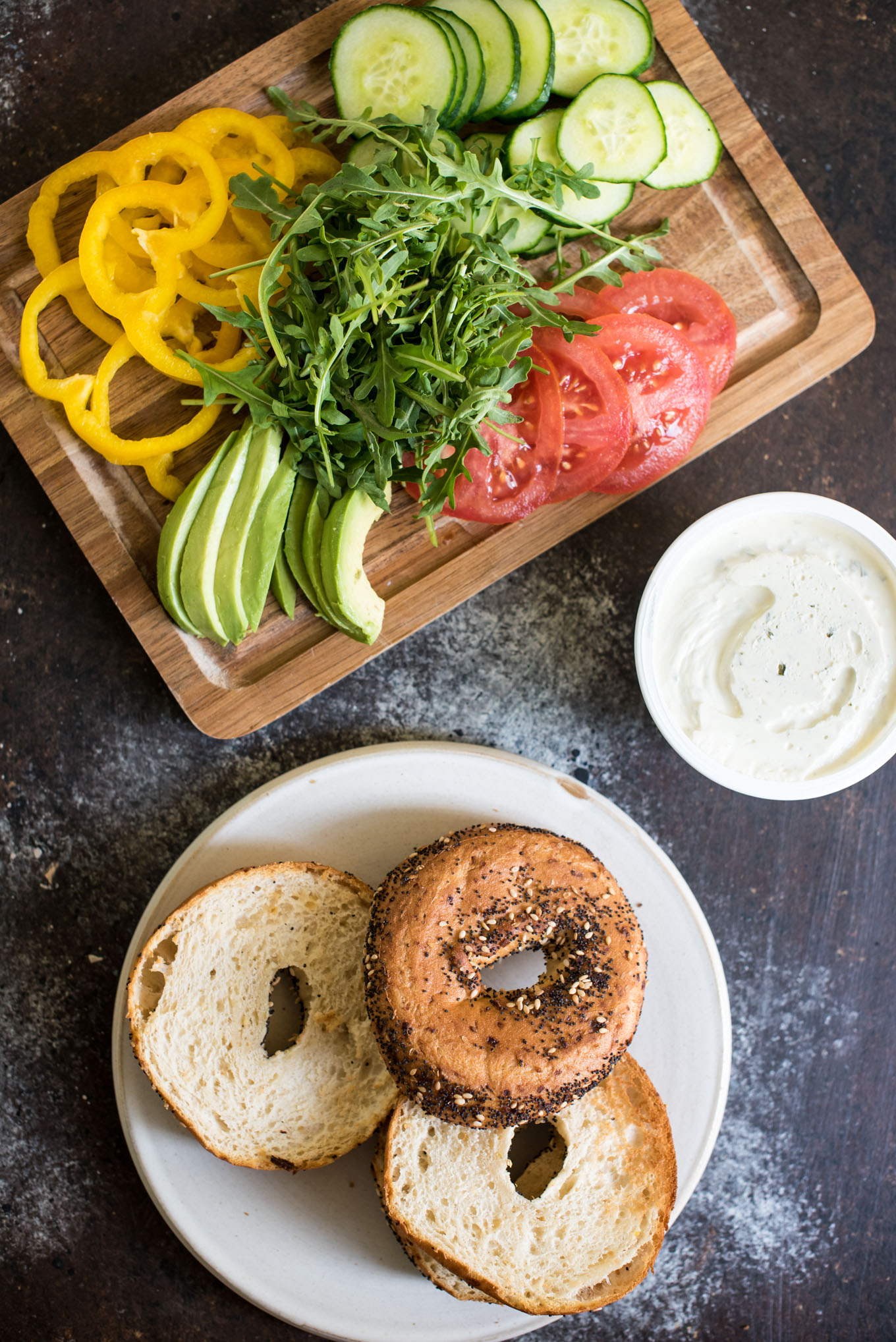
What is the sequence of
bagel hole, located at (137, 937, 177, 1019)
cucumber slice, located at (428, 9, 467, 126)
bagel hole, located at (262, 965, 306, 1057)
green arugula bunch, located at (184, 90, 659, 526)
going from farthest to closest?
bagel hole, located at (262, 965, 306, 1057) → bagel hole, located at (137, 937, 177, 1019) → cucumber slice, located at (428, 9, 467, 126) → green arugula bunch, located at (184, 90, 659, 526)

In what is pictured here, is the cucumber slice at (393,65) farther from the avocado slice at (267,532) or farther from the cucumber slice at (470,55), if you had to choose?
the avocado slice at (267,532)

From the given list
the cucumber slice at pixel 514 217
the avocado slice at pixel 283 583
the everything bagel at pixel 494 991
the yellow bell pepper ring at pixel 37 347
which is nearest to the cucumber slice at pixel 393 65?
the cucumber slice at pixel 514 217

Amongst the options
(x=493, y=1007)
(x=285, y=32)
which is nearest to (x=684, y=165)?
(x=285, y=32)

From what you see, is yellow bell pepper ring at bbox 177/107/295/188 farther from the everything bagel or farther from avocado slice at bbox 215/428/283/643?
the everything bagel

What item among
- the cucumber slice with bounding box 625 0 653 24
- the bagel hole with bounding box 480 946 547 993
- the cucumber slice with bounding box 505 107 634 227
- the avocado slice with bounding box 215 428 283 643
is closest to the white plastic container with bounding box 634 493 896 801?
the bagel hole with bounding box 480 946 547 993

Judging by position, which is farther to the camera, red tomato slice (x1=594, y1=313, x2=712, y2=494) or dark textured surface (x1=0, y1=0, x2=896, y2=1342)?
dark textured surface (x1=0, y1=0, x2=896, y2=1342)

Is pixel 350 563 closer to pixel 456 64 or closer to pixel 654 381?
pixel 654 381

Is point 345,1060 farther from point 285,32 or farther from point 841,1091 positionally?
point 285,32
